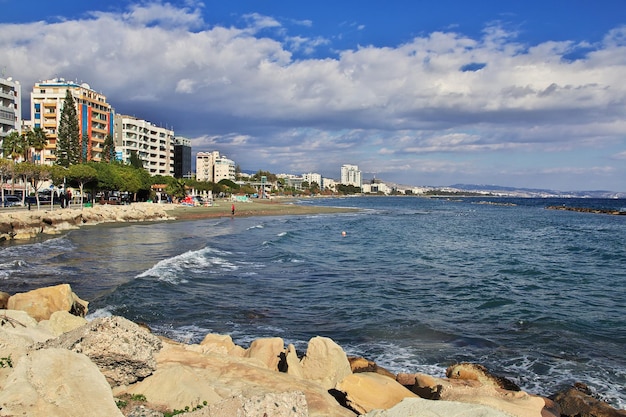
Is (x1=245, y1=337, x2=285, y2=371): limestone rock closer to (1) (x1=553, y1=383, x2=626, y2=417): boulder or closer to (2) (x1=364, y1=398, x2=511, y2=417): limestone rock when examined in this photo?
(2) (x1=364, y1=398, x2=511, y2=417): limestone rock

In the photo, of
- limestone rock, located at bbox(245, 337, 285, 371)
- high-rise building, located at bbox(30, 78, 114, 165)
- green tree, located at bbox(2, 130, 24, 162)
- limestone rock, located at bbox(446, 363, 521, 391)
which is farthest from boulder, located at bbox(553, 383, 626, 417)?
high-rise building, located at bbox(30, 78, 114, 165)

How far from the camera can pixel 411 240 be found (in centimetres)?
3966

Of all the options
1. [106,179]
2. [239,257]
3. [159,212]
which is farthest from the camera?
[106,179]

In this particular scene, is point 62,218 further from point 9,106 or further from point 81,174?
point 9,106

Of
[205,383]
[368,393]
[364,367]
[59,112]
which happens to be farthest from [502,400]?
[59,112]

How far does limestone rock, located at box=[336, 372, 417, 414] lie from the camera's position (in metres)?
7.14

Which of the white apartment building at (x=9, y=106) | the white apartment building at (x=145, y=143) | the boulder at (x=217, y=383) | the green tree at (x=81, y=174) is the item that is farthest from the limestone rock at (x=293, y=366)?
the white apartment building at (x=145, y=143)

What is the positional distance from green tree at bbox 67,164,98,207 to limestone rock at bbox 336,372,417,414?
183ft

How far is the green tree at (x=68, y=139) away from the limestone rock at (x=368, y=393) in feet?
248

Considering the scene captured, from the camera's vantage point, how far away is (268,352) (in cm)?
937

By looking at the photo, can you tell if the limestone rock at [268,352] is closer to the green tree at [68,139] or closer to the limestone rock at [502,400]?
the limestone rock at [502,400]

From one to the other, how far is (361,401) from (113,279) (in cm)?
1519

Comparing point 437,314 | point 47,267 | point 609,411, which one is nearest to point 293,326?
point 437,314

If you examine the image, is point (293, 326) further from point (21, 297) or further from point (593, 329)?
point (593, 329)
